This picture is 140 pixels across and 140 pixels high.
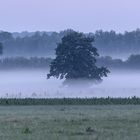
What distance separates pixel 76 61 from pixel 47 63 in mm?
26647

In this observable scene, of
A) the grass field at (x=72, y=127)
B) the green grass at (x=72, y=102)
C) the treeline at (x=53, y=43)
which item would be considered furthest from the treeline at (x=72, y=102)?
the treeline at (x=53, y=43)

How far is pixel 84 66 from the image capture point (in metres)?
72.1

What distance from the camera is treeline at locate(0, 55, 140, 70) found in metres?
97.1

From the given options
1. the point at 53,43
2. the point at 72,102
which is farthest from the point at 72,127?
the point at 53,43

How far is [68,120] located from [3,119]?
2.35m

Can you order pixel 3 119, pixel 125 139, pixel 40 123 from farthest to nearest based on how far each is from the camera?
pixel 3 119 < pixel 40 123 < pixel 125 139

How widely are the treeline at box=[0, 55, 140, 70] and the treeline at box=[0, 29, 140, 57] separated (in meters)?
9.62

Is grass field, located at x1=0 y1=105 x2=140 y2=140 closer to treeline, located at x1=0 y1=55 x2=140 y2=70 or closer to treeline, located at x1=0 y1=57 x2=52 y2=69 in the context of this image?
treeline, located at x1=0 y1=55 x2=140 y2=70

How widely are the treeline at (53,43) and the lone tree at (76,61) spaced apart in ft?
122

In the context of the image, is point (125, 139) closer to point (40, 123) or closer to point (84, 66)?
point (40, 123)

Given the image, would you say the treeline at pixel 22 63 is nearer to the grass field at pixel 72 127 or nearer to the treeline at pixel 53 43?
the treeline at pixel 53 43

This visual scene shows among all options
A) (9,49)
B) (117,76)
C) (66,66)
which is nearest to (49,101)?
(66,66)

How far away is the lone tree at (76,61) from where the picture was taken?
72.1 metres

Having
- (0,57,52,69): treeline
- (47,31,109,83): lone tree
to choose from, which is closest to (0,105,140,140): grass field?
(47,31,109,83): lone tree
